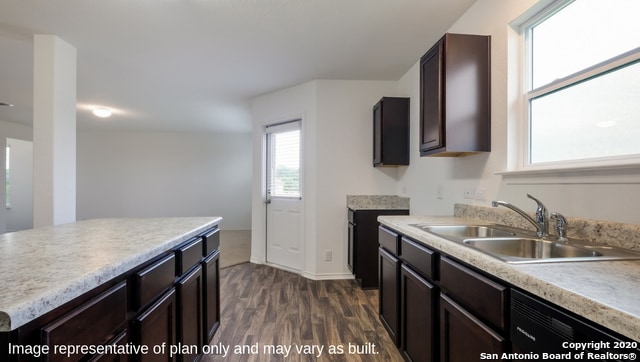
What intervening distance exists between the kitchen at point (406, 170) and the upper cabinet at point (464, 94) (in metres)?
0.06

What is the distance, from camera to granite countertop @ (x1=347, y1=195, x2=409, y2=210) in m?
3.20

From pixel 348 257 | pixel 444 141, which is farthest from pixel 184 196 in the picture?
pixel 444 141

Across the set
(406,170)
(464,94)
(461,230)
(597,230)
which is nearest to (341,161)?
(406,170)

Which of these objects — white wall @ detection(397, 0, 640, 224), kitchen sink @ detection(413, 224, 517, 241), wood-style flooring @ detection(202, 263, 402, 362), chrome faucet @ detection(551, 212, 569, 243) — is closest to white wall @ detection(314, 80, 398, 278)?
wood-style flooring @ detection(202, 263, 402, 362)

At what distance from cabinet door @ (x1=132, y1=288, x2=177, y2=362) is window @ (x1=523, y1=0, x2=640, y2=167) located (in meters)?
2.00

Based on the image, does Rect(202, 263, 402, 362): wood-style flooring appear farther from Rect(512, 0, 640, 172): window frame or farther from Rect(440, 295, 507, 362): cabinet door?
Rect(512, 0, 640, 172): window frame

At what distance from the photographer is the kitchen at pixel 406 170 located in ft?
4.38

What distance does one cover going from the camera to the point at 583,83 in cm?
136

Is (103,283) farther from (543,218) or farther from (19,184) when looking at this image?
(19,184)

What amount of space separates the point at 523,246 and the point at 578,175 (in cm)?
41

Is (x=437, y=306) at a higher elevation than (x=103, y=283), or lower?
lower

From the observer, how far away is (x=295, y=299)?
2814mm

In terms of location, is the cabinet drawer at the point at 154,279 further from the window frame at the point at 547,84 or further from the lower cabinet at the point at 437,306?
the window frame at the point at 547,84

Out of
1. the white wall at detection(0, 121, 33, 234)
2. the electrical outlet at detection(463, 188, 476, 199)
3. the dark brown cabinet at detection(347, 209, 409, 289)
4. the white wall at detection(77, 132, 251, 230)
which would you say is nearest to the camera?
the electrical outlet at detection(463, 188, 476, 199)
